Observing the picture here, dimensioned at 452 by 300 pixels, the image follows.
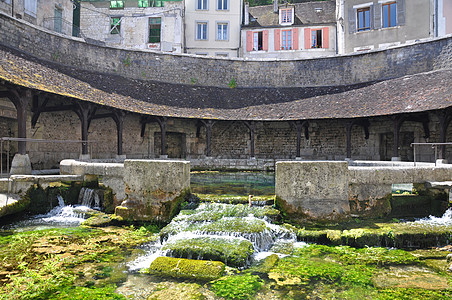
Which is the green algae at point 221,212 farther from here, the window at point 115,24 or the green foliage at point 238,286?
the window at point 115,24

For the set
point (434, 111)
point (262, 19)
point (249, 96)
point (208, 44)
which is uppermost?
point (262, 19)

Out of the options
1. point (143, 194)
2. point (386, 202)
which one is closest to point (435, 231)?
point (386, 202)

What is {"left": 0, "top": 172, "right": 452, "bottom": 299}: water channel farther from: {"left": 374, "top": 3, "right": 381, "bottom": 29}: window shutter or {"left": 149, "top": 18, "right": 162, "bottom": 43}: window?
{"left": 149, "top": 18, "right": 162, "bottom": 43}: window

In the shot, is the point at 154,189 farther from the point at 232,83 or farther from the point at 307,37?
the point at 307,37

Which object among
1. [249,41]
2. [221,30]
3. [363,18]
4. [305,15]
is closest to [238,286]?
[363,18]

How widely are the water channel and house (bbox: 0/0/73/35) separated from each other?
15.7 m

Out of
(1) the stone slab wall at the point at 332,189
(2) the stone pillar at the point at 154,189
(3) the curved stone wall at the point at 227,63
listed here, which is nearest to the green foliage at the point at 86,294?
(2) the stone pillar at the point at 154,189

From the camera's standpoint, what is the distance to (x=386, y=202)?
5.51m

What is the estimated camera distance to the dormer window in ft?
74.4

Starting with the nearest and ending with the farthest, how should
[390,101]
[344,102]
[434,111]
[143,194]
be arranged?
[143,194] < [434,111] < [390,101] < [344,102]

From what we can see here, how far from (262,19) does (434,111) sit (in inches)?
649

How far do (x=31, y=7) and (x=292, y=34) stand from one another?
54.2 feet

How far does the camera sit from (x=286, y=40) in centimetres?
2252

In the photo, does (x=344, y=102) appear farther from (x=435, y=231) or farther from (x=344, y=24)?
(x=435, y=231)
